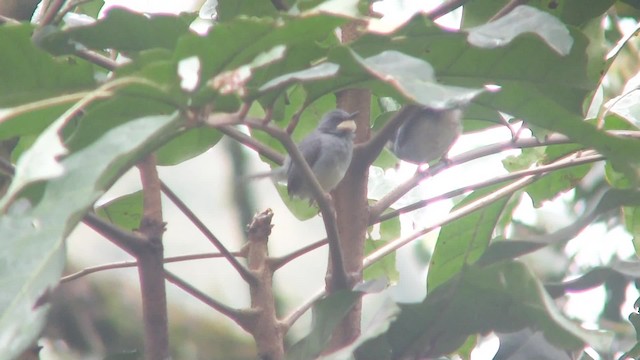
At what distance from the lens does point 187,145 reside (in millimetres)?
1492

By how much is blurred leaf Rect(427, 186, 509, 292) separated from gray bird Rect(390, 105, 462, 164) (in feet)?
1.59

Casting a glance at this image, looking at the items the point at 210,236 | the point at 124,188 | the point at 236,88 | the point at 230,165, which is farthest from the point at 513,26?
the point at 230,165

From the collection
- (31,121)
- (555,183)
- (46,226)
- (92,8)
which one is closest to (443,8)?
(555,183)

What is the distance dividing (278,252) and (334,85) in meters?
2.21

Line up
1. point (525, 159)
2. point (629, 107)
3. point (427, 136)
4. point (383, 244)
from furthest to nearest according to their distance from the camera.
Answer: point (427, 136), point (383, 244), point (525, 159), point (629, 107)

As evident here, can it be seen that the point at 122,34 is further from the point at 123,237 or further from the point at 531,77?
the point at 531,77

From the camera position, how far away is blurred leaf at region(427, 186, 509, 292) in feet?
5.53

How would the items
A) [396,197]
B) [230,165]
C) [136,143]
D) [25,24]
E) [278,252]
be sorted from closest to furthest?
[136,143], [25,24], [396,197], [278,252], [230,165]

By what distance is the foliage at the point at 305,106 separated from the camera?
0.85m

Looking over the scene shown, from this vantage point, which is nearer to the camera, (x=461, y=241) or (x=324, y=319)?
(x=324, y=319)

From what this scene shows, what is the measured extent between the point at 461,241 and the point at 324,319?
62 cm

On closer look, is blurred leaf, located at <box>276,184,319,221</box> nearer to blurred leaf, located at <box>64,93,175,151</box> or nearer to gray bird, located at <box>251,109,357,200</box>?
gray bird, located at <box>251,109,357,200</box>

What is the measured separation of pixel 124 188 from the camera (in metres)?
2.66

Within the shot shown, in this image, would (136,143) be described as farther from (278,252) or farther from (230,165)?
(230,165)
